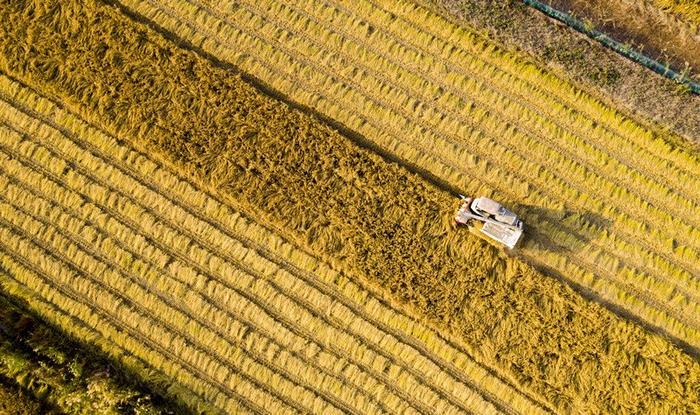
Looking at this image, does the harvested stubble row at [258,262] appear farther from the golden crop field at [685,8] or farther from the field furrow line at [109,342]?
the golden crop field at [685,8]

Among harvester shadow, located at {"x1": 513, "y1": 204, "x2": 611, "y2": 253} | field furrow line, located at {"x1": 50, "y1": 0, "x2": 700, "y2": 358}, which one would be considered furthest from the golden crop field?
field furrow line, located at {"x1": 50, "y1": 0, "x2": 700, "y2": 358}

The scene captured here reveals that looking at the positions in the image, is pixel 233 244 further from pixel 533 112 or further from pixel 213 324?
pixel 533 112

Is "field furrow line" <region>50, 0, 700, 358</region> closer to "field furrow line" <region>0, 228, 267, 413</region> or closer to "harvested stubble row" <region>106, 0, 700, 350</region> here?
"harvested stubble row" <region>106, 0, 700, 350</region>

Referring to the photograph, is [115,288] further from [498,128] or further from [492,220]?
[498,128]

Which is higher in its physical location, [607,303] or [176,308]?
[607,303]

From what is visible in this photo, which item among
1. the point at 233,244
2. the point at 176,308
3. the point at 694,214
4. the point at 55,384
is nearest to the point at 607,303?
the point at 694,214

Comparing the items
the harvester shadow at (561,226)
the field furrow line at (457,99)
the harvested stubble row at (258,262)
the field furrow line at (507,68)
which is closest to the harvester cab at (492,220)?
the harvested stubble row at (258,262)
